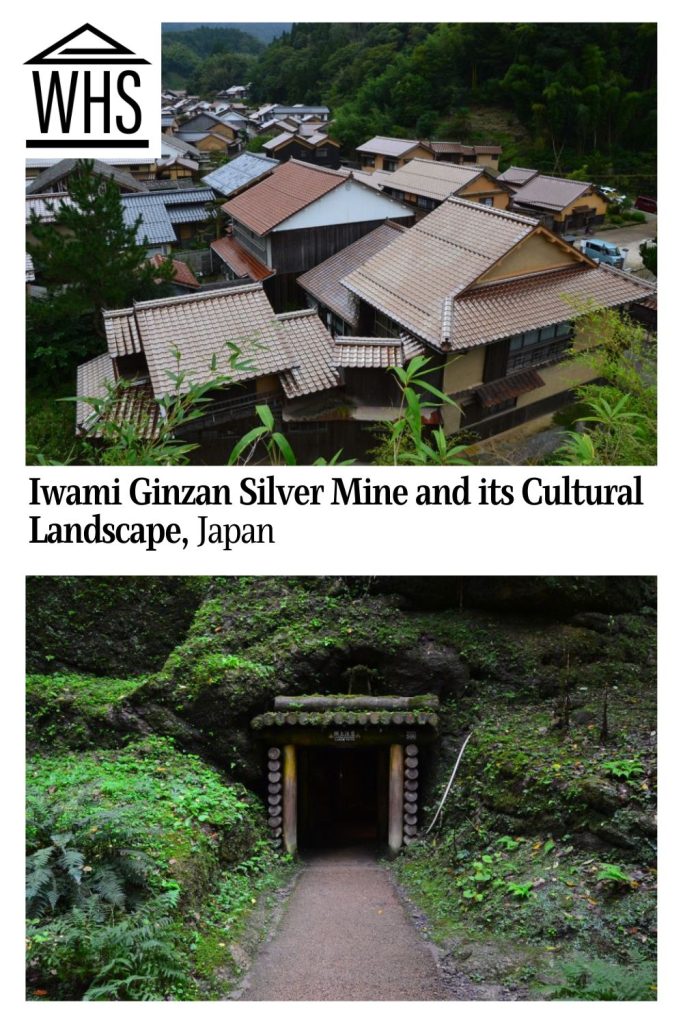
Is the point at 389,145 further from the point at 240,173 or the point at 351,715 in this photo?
the point at 351,715

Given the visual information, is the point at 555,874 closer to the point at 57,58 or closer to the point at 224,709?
the point at 224,709

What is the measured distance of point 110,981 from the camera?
12.3ft

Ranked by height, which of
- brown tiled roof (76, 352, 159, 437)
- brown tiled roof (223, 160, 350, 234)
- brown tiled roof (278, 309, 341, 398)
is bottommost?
brown tiled roof (76, 352, 159, 437)

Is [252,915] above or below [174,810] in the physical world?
below

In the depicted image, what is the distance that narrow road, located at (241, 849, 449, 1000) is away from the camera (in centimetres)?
428

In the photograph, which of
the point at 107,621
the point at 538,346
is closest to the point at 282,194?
the point at 538,346

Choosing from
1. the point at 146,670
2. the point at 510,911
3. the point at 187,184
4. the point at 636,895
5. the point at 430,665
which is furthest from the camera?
the point at 187,184

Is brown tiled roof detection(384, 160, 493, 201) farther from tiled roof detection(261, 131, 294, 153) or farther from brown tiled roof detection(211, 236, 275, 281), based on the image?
tiled roof detection(261, 131, 294, 153)

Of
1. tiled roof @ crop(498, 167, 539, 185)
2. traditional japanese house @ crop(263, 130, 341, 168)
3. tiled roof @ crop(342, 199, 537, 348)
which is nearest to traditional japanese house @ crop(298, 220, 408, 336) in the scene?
tiled roof @ crop(342, 199, 537, 348)

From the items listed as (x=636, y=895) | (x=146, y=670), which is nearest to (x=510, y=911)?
(x=636, y=895)

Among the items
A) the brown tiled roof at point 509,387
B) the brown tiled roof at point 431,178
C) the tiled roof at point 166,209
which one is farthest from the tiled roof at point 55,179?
the brown tiled roof at point 509,387

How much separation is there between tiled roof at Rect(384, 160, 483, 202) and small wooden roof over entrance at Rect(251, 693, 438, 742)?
14.1 metres

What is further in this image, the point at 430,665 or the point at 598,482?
the point at 430,665

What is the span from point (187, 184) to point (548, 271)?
20475mm
